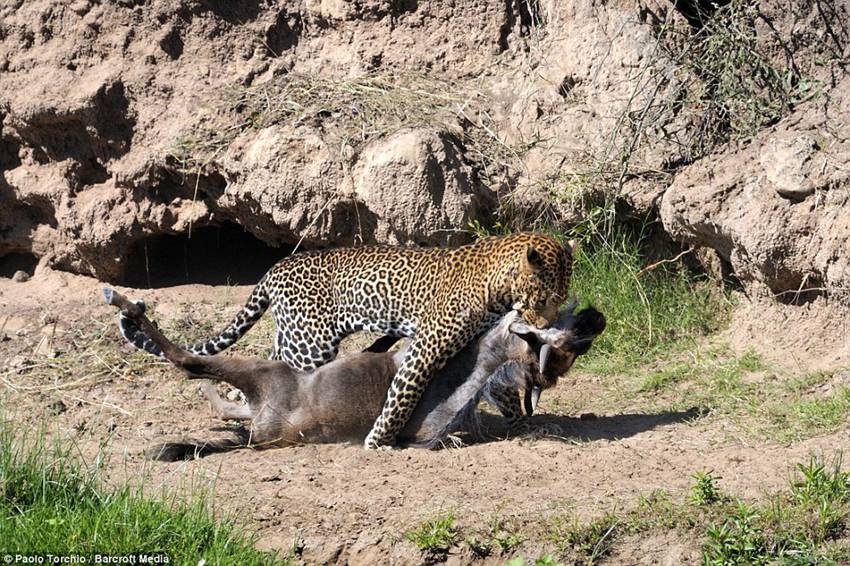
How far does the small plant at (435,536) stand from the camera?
681 cm

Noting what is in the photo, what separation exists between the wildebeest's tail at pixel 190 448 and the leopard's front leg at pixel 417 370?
0.93 m

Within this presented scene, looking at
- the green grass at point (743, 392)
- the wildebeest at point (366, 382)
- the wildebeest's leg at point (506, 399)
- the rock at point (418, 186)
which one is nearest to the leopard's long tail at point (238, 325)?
the wildebeest at point (366, 382)

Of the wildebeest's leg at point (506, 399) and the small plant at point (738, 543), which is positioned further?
the wildebeest's leg at point (506, 399)

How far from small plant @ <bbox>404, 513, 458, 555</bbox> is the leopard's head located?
2.14m

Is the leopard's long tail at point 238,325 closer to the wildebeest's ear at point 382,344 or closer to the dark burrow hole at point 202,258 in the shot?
the wildebeest's ear at point 382,344

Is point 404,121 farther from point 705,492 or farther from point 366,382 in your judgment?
point 705,492

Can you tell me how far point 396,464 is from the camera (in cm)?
816

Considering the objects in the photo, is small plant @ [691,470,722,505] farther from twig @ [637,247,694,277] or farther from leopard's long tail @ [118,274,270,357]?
leopard's long tail @ [118,274,270,357]

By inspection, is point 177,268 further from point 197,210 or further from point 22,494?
point 22,494

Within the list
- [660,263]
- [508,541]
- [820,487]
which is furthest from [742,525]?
[660,263]

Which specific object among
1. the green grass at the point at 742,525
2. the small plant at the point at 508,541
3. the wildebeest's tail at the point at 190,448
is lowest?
the wildebeest's tail at the point at 190,448

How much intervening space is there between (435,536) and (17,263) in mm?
7040

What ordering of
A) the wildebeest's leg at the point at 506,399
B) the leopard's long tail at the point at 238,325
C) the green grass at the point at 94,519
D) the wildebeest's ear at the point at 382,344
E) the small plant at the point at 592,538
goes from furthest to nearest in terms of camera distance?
the wildebeest's ear at the point at 382,344 → the leopard's long tail at the point at 238,325 → the wildebeest's leg at the point at 506,399 → the small plant at the point at 592,538 → the green grass at the point at 94,519

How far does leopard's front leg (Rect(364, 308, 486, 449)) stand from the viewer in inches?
336
